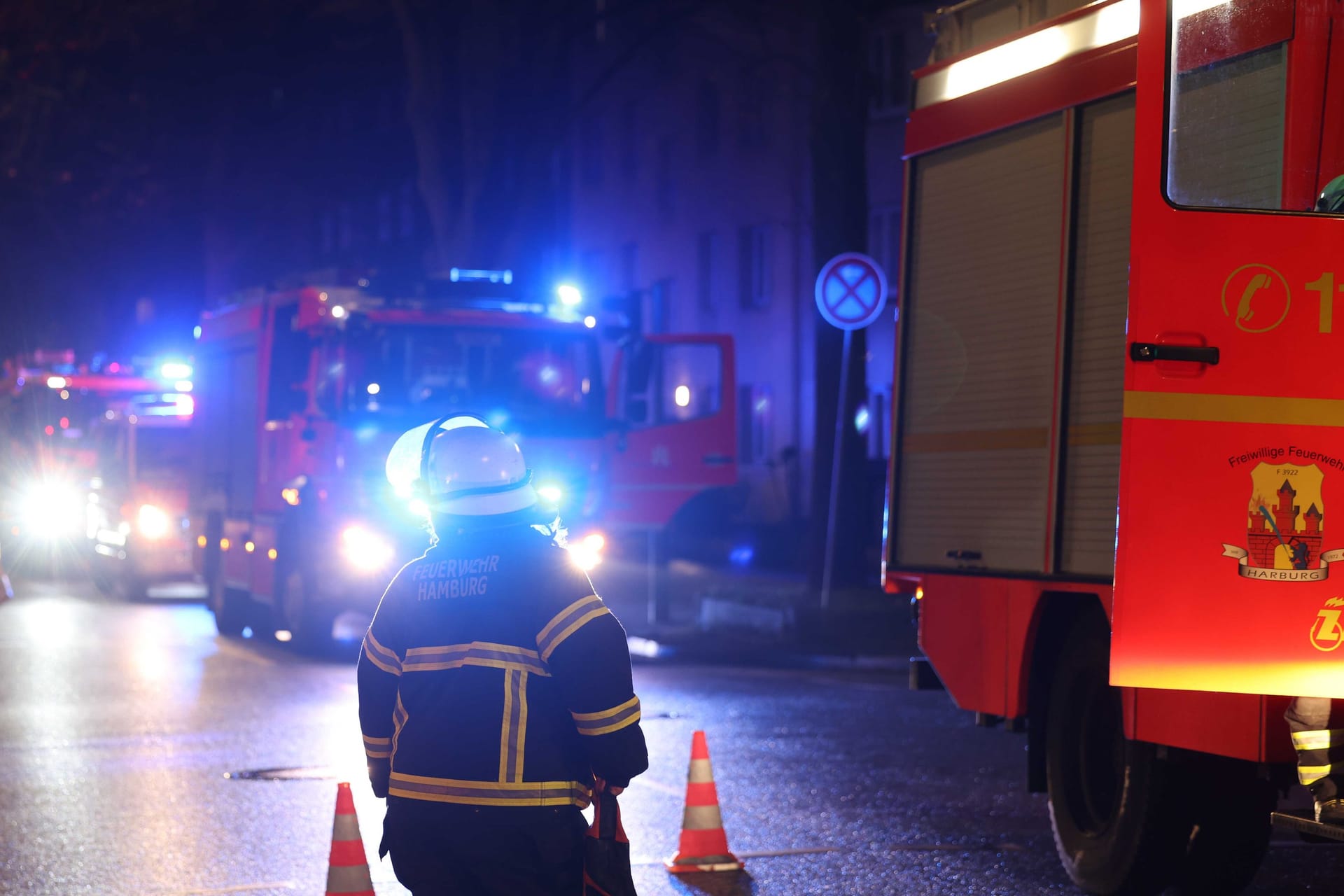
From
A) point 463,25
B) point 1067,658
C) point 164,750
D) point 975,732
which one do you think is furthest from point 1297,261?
point 463,25

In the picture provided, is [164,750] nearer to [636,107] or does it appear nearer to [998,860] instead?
[998,860]

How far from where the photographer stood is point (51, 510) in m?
29.0

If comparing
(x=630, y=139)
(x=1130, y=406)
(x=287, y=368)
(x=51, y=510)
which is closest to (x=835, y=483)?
(x=287, y=368)

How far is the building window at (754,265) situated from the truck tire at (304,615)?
23.4 meters

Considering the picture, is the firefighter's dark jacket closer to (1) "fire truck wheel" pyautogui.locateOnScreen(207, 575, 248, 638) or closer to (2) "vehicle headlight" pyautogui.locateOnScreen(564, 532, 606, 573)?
(2) "vehicle headlight" pyautogui.locateOnScreen(564, 532, 606, 573)

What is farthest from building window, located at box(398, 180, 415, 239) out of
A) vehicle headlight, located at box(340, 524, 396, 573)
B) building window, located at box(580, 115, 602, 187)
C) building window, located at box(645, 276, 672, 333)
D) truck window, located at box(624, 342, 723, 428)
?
vehicle headlight, located at box(340, 524, 396, 573)

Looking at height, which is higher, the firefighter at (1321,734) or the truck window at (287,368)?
the truck window at (287,368)

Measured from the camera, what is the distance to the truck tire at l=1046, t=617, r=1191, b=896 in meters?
6.83

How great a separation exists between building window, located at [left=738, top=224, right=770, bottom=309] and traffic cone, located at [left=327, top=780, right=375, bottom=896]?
33734 millimetres

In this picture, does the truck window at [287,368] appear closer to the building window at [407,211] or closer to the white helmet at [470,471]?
the white helmet at [470,471]

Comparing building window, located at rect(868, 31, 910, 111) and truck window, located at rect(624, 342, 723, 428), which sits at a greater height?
building window, located at rect(868, 31, 910, 111)

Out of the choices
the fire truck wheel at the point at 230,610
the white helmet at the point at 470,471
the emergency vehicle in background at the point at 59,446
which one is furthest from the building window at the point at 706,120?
the white helmet at the point at 470,471

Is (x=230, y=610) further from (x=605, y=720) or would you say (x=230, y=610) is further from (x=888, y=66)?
A: (x=888, y=66)

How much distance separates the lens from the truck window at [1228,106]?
5836 millimetres
